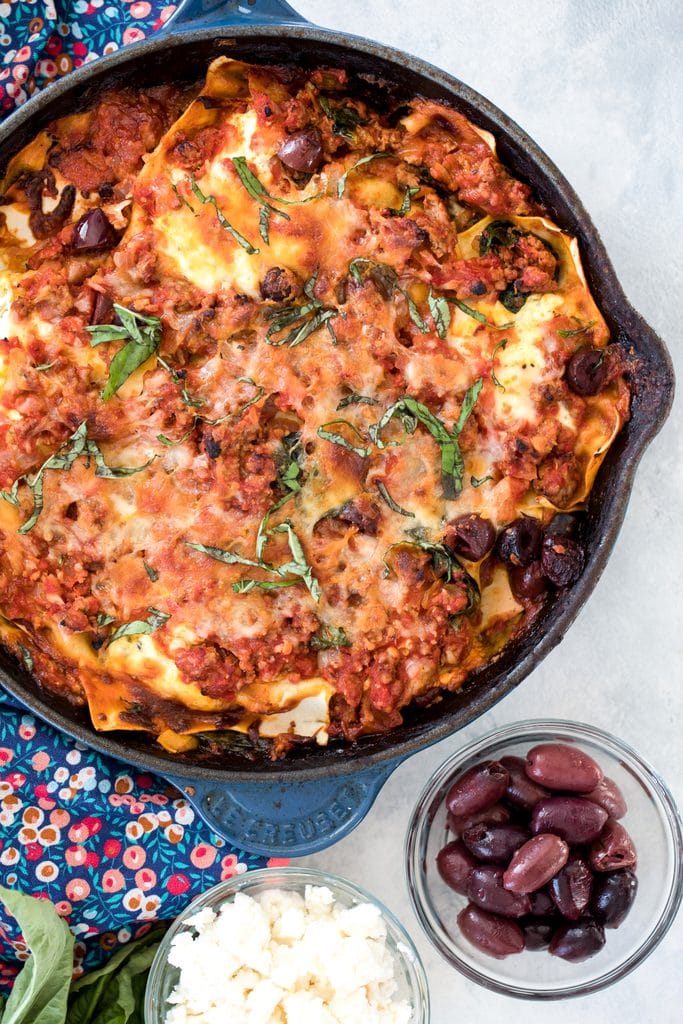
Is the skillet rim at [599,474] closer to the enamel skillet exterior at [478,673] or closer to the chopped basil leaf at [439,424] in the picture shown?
the enamel skillet exterior at [478,673]

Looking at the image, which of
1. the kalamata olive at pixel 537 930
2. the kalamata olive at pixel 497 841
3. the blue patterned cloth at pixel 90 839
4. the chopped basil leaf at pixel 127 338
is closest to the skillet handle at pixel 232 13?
the chopped basil leaf at pixel 127 338

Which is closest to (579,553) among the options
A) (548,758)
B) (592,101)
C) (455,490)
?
(455,490)

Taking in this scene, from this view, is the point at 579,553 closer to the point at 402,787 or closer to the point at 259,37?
the point at 402,787

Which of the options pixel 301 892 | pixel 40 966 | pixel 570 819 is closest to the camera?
pixel 40 966

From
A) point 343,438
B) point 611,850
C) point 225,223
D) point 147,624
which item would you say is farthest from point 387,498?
point 611,850

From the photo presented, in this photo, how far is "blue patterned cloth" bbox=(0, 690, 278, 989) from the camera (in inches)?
132

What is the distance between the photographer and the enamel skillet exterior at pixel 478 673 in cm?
288

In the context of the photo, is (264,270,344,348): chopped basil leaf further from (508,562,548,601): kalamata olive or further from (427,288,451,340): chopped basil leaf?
(508,562,548,601): kalamata olive

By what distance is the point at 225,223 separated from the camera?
2.85 m

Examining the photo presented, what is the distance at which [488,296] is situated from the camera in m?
2.99

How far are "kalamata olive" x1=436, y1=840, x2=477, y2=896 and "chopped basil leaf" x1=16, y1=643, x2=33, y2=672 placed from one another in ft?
4.76

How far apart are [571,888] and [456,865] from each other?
1.19 feet

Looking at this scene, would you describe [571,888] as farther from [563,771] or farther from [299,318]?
[299,318]

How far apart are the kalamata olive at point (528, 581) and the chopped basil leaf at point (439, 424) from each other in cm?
36
